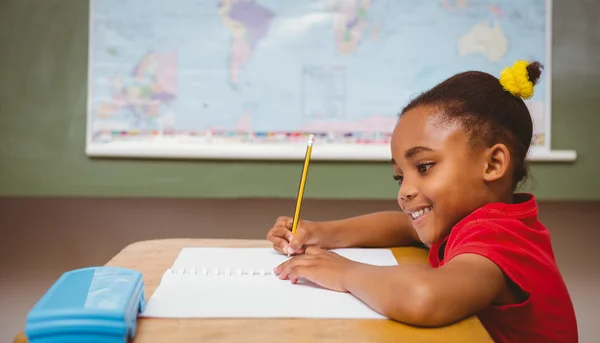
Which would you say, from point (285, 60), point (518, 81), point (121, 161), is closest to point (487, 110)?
point (518, 81)

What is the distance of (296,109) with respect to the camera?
1.31 metres

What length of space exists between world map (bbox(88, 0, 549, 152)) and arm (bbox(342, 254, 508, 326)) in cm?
78

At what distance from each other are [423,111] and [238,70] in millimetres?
667

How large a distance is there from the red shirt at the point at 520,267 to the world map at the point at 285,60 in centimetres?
67

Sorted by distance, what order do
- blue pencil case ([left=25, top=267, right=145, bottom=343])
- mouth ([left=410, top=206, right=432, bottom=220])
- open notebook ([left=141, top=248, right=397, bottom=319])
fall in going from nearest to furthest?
blue pencil case ([left=25, top=267, right=145, bottom=343]), open notebook ([left=141, top=248, right=397, bottom=319]), mouth ([left=410, top=206, right=432, bottom=220])

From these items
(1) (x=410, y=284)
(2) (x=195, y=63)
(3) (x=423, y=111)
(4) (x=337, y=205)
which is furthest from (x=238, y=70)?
(1) (x=410, y=284)

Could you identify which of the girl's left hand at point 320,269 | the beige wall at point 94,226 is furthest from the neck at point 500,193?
the beige wall at point 94,226

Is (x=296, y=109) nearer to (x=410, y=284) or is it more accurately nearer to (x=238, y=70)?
(x=238, y=70)

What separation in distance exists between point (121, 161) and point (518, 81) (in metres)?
0.92

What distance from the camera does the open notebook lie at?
516 mm

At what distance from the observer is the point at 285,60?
1.30m

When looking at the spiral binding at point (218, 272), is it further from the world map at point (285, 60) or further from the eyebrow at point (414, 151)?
the world map at point (285, 60)

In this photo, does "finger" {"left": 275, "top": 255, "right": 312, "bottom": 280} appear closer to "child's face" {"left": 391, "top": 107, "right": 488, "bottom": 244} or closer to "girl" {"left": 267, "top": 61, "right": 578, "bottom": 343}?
"girl" {"left": 267, "top": 61, "right": 578, "bottom": 343}

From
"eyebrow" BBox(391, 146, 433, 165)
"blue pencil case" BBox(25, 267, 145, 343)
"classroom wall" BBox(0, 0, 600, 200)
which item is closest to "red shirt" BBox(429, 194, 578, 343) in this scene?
"eyebrow" BBox(391, 146, 433, 165)
